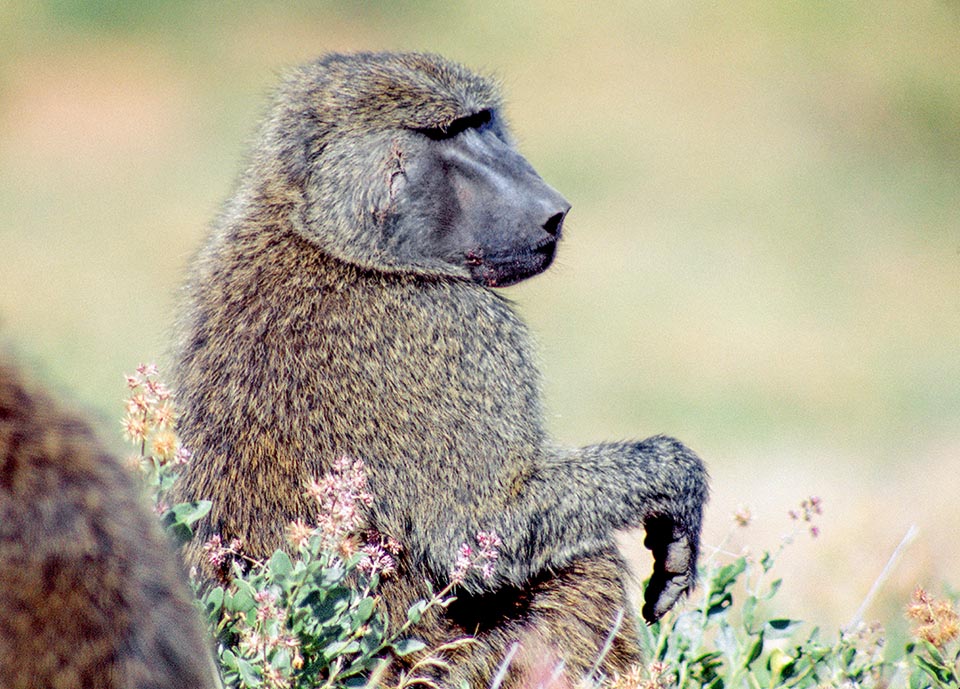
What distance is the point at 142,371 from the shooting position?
280 cm

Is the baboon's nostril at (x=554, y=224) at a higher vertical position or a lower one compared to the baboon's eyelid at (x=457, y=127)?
lower

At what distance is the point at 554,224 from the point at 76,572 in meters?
1.98

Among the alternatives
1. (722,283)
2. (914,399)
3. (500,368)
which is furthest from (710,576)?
(722,283)

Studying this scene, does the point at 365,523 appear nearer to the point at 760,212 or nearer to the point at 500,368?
the point at 500,368

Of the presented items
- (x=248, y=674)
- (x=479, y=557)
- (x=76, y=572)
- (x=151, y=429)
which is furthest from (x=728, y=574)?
(x=76, y=572)

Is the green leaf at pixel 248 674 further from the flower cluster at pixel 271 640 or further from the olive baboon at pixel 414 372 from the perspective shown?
the olive baboon at pixel 414 372

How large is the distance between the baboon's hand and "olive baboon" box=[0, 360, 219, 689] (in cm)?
177

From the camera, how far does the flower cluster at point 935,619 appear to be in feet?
9.41

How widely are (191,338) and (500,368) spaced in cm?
69

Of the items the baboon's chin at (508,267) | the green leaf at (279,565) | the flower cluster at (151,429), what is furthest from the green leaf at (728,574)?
the flower cluster at (151,429)

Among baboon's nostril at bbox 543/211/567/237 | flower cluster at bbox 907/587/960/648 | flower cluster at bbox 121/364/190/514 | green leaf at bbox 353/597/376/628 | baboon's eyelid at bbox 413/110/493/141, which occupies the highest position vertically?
baboon's eyelid at bbox 413/110/493/141

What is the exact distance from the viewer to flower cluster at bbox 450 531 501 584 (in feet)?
9.24

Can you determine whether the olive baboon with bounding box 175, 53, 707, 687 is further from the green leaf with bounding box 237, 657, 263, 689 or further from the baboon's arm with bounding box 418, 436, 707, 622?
the green leaf with bounding box 237, 657, 263, 689

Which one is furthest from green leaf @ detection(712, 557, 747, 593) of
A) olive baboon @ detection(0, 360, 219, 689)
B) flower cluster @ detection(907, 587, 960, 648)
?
olive baboon @ detection(0, 360, 219, 689)
